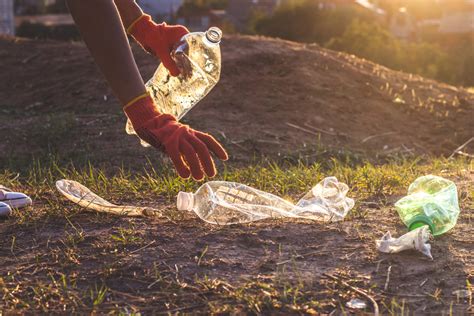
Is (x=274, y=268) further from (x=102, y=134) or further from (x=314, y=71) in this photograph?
(x=314, y=71)

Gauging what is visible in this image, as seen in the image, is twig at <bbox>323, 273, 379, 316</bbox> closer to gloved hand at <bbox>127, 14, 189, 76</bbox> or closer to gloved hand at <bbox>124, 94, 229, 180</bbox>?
gloved hand at <bbox>124, 94, 229, 180</bbox>

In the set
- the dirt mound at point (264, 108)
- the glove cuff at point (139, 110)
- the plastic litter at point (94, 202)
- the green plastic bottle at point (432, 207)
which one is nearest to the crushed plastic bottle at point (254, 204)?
the plastic litter at point (94, 202)

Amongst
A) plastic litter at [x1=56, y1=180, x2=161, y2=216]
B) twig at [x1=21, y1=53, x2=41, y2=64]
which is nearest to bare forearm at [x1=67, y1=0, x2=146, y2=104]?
plastic litter at [x1=56, y1=180, x2=161, y2=216]

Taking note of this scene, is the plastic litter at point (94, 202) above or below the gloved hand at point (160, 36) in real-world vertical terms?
below

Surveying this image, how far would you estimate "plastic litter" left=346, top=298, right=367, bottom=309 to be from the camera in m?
2.53

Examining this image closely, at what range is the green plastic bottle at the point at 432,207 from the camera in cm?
324

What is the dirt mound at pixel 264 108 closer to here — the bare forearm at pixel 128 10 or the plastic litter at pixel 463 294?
the bare forearm at pixel 128 10

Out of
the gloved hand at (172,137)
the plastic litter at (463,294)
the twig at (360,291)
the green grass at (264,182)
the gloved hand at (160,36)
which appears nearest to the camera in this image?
the twig at (360,291)

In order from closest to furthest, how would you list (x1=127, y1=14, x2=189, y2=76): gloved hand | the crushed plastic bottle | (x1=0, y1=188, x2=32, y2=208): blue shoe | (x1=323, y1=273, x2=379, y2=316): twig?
(x1=323, y1=273, x2=379, y2=316): twig, the crushed plastic bottle, (x1=127, y1=14, x2=189, y2=76): gloved hand, (x1=0, y1=188, x2=32, y2=208): blue shoe

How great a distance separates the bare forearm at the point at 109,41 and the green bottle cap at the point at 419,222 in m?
1.27

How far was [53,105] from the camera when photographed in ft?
27.5

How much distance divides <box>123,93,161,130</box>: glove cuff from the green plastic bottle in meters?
1.22

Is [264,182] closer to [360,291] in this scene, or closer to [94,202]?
[94,202]

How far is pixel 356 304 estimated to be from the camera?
8.35ft
